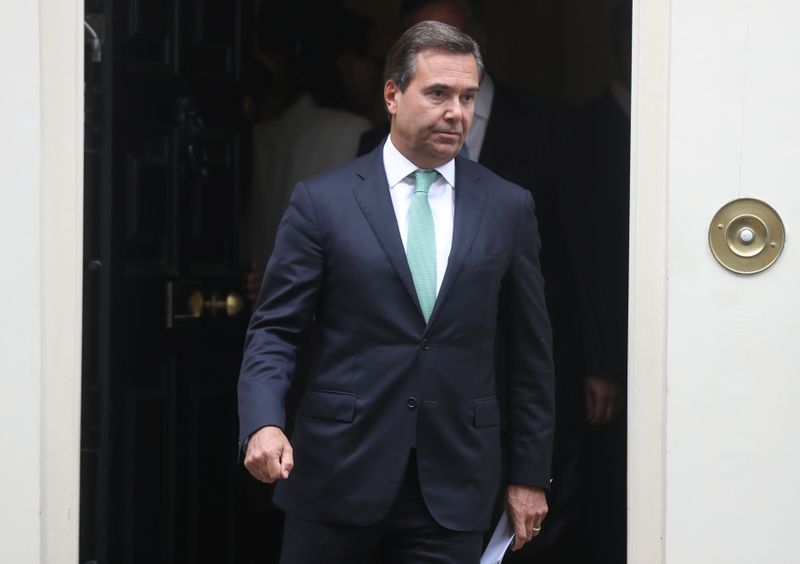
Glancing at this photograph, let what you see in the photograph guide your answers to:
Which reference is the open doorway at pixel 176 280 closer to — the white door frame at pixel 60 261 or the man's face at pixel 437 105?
the white door frame at pixel 60 261

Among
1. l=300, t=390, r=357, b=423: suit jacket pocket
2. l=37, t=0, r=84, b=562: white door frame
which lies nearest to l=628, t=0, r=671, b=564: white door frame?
l=300, t=390, r=357, b=423: suit jacket pocket

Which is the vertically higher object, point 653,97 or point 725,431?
point 653,97

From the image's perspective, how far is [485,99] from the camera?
404 centimetres

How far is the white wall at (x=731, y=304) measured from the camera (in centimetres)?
299

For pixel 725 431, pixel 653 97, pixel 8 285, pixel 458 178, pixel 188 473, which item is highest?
pixel 653 97

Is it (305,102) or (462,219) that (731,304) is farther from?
(305,102)

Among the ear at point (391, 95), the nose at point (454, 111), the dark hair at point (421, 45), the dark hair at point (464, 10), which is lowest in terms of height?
the nose at point (454, 111)

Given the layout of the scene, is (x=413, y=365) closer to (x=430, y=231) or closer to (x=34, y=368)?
(x=430, y=231)

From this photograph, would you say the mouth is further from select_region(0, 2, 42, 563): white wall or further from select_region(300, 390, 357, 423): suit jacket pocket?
select_region(0, 2, 42, 563): white wall

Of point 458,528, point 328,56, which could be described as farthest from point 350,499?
point 328,56

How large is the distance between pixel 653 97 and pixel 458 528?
3.55 feet

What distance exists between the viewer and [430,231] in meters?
2.91

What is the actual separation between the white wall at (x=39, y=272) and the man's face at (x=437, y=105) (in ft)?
2.70

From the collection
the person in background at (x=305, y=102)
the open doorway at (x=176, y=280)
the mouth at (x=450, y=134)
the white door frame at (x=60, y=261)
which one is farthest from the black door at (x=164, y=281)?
the mouth at (x=450, y=134)
